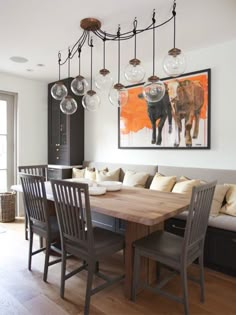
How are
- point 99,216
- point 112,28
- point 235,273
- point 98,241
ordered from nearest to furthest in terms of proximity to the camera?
1. point 98,241
2. point 235,273
3. point 112,28
4. point 99,216

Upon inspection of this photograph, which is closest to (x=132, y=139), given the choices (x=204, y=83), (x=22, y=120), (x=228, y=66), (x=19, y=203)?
(x=204, y=83)

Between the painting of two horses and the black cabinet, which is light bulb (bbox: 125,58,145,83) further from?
the black cabinet

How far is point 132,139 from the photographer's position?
4.31 metres

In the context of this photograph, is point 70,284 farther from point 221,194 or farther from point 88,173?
point 88,173

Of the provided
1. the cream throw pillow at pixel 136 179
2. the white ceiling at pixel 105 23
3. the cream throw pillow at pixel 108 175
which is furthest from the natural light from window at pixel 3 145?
the cream throw pillow at pixel 136 179

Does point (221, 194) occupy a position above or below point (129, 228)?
above

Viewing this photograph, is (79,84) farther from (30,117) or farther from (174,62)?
(30,117)

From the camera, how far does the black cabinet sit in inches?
193

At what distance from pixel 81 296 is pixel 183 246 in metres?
1.03

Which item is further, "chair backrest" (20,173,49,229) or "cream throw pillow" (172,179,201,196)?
"cream throw pillow" (172,179,201,196)

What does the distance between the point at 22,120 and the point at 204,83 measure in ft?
10.8

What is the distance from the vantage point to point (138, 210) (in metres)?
1.99

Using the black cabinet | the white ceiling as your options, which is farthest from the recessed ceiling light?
the black cabinet

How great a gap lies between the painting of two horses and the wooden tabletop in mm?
1274
